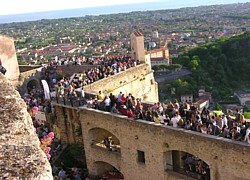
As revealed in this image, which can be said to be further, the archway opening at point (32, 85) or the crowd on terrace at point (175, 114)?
the archway opening at point (32, 85)

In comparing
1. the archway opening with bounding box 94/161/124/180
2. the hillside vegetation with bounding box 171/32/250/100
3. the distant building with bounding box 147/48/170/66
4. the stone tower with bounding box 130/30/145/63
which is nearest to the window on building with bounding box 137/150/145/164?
the archway opening with bounding box 94/161/124/180

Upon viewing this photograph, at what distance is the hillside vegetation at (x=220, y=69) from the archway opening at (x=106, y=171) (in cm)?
→ 6323

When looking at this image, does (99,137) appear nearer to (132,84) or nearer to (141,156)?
(141,156)

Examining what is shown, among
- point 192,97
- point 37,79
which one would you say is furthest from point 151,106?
point 192,97

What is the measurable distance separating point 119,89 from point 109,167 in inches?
253

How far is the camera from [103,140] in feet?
72.5

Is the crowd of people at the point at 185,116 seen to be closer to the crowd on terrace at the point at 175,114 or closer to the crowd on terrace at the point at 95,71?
the crowd on terrace at the point at 175,114

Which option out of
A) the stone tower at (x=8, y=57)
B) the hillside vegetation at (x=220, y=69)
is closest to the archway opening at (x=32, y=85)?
the stone tower at (x=8, y=57)

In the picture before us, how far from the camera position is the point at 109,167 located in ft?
72.9

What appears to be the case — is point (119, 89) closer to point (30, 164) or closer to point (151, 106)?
point (151, 106)

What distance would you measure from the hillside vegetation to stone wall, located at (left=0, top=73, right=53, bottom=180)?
3021 inches

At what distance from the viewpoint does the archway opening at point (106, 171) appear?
21.3 m

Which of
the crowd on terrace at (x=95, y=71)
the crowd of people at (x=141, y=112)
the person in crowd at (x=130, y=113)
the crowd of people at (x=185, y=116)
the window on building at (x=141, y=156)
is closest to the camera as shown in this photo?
the crowd of people at (x=185, y=116)

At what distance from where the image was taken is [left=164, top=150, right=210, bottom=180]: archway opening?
661 inches
